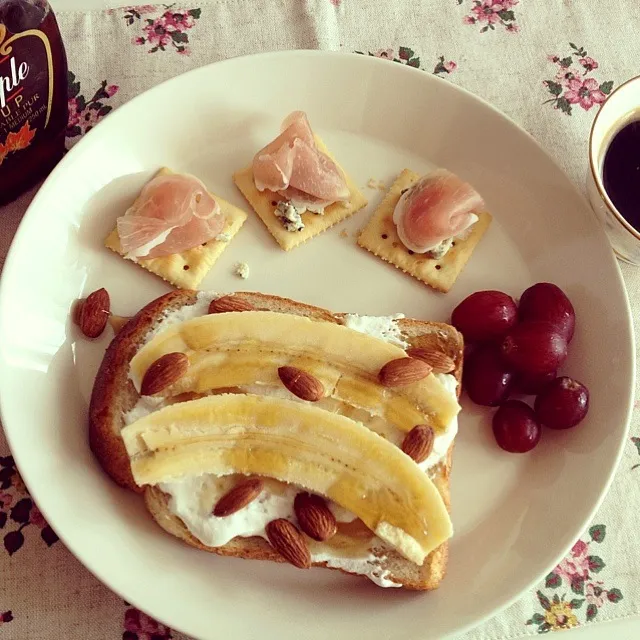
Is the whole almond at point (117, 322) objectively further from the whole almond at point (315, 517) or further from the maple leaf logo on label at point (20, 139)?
the whole almond at point (315, 517)

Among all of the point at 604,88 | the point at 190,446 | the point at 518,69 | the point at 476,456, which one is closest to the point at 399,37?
the point at 518,69

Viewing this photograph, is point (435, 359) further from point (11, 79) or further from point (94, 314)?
point (11, 79)

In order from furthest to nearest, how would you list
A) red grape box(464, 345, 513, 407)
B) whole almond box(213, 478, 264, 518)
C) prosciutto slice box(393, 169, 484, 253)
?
prosciutto slice box(393, 169, 484, 253) < red grape box(464, 345, 513, 407) < whole almond box(213, 478, 264, 518)

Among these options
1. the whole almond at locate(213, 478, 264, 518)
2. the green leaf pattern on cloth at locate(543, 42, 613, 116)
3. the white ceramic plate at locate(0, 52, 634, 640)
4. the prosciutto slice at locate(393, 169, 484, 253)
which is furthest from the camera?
the green leaf pattern on cloth at locate(543, 42, 613, 116)

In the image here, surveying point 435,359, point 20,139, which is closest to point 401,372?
point 435,359

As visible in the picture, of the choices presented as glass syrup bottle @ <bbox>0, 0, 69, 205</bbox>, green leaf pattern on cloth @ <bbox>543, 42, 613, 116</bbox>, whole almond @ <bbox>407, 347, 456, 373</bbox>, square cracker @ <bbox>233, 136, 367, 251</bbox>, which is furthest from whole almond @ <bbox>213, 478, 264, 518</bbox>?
green leaf pattern on cloth @ <bbox>543, 42, 613, 116</bbox>

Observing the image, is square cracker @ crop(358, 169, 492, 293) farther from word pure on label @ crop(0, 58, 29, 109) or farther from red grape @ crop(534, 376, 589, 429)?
word pure on label @ crop(0, 58, 29, 109)
